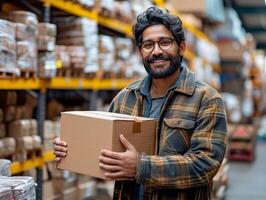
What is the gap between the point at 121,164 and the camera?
2590 millimetres

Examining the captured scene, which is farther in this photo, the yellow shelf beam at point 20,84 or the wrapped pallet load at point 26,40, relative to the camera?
the wrapped pallet load at point 26,40

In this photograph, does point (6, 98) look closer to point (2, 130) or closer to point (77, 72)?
point (2, 130)

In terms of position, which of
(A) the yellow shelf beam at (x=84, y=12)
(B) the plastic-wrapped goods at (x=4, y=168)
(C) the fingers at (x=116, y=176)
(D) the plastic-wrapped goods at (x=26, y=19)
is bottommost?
(B) the plastic-wrapped goods at (x=4, y=168)

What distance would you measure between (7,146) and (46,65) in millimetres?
819

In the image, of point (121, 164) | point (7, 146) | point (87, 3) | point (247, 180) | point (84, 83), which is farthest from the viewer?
point (247, 180)

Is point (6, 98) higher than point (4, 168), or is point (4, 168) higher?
point (6, 98)

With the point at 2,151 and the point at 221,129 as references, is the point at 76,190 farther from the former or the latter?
the point at 221,129

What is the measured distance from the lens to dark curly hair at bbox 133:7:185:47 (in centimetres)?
283

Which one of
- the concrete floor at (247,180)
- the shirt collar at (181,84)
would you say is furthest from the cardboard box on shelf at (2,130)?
the concrete floor at (247,180)

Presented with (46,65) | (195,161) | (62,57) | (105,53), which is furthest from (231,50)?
(195,161)

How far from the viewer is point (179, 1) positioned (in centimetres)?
1025

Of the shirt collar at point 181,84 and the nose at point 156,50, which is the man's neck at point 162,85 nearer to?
Result: the shirt collar at point 181,84

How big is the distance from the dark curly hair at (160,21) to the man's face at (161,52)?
0.07 ft

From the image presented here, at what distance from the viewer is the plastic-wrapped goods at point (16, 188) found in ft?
9.00
